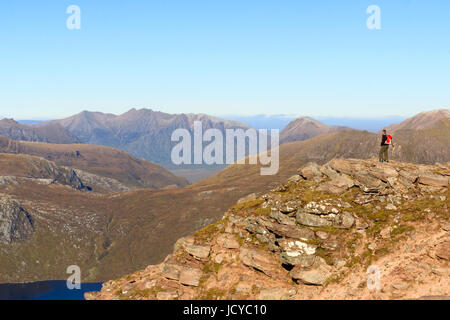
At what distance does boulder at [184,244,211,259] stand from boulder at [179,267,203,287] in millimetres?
2431

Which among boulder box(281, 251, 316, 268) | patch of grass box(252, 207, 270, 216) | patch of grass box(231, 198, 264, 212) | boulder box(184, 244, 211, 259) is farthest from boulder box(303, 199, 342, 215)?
boulder box(184, 244, 211, 259)

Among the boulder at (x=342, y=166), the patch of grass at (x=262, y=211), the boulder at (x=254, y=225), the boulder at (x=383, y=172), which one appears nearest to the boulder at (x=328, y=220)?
the boulder at (x=254, y=225)

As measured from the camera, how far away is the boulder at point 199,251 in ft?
186

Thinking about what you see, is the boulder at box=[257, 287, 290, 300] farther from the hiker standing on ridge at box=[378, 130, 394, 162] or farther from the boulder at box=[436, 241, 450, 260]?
the hiker standing on ridge at box=[378, 130, 394, 162]

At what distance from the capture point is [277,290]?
47.5 meters

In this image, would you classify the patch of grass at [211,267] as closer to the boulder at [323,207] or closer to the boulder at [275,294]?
Answer: the boulder at [275,294]

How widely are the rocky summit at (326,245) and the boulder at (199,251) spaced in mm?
154

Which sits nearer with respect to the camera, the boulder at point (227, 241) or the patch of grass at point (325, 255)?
the patch of grass at point (325, 255)

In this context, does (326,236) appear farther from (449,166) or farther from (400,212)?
(449,166)

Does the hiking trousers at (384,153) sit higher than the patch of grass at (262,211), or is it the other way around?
the hiking trousers at (384,153)
